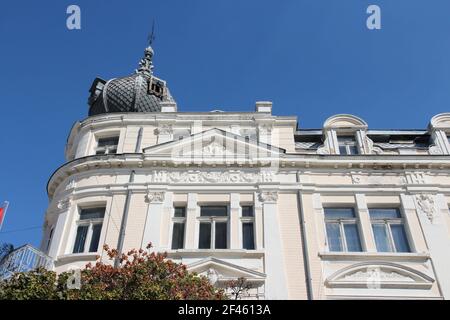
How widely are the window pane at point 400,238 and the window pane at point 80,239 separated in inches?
441

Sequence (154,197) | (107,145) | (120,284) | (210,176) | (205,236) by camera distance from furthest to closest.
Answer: (107,145) < (210,176) < (154,197) < (205,236) < (120,284)

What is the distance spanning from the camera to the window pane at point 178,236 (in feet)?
→ 49.6

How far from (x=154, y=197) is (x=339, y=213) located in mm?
7017

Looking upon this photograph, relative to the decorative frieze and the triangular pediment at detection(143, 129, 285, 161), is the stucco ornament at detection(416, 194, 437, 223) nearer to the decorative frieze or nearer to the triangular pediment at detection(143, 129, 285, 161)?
the triangular pediment at detection(143, 129, 285, 161)

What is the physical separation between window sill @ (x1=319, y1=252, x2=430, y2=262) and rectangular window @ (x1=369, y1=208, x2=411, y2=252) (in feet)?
1.88

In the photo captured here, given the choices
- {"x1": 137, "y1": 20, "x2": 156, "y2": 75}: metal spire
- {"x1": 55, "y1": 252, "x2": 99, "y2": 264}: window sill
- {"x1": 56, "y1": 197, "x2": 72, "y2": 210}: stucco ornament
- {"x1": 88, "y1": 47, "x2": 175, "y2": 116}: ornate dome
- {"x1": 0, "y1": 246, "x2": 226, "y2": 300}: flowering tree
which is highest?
{"x1": 137, "y1": 20, "x2": 156, "y2": 75}: metal spire

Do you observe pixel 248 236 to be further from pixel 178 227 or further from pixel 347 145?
pixel 347 145

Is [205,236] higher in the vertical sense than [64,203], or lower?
lower

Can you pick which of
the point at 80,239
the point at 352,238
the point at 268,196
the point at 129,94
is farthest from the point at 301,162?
the point at 129,94

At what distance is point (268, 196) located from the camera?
52.7 feet

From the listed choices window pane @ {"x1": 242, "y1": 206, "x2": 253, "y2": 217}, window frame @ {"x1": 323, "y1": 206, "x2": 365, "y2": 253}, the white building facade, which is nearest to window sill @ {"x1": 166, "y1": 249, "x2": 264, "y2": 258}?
the white building facade

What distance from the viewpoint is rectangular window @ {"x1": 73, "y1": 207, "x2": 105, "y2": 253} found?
15297 mm
